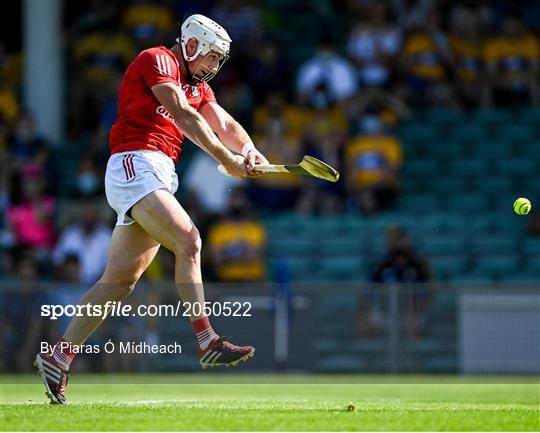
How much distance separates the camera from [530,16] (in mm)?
23375

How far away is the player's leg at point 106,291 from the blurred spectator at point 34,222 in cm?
992

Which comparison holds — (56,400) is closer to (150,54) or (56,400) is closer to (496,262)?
(150,54)

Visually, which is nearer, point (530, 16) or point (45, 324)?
point (45, 324)

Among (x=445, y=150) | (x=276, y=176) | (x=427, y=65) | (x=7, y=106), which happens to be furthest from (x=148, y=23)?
(x=445, y=150)

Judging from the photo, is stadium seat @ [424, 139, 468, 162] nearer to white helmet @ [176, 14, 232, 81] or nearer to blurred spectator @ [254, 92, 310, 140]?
blurred spectator @ [254, 92, 310, 140]

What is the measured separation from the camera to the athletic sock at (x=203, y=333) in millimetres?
9602

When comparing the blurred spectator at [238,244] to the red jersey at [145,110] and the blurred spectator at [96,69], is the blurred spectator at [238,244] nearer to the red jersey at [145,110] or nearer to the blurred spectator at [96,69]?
the blurred spectator at [96,69]

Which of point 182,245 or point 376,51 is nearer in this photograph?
point 182,245

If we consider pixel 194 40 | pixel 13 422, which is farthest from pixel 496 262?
pixel 13 422

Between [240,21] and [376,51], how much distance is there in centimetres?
244

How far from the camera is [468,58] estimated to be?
21359mm

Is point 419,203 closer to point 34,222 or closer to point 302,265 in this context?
point 302,265

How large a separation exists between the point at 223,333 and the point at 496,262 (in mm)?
5406

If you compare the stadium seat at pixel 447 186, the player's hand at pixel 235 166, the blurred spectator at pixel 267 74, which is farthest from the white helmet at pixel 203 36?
the blurred spectator at pixel 267 74
